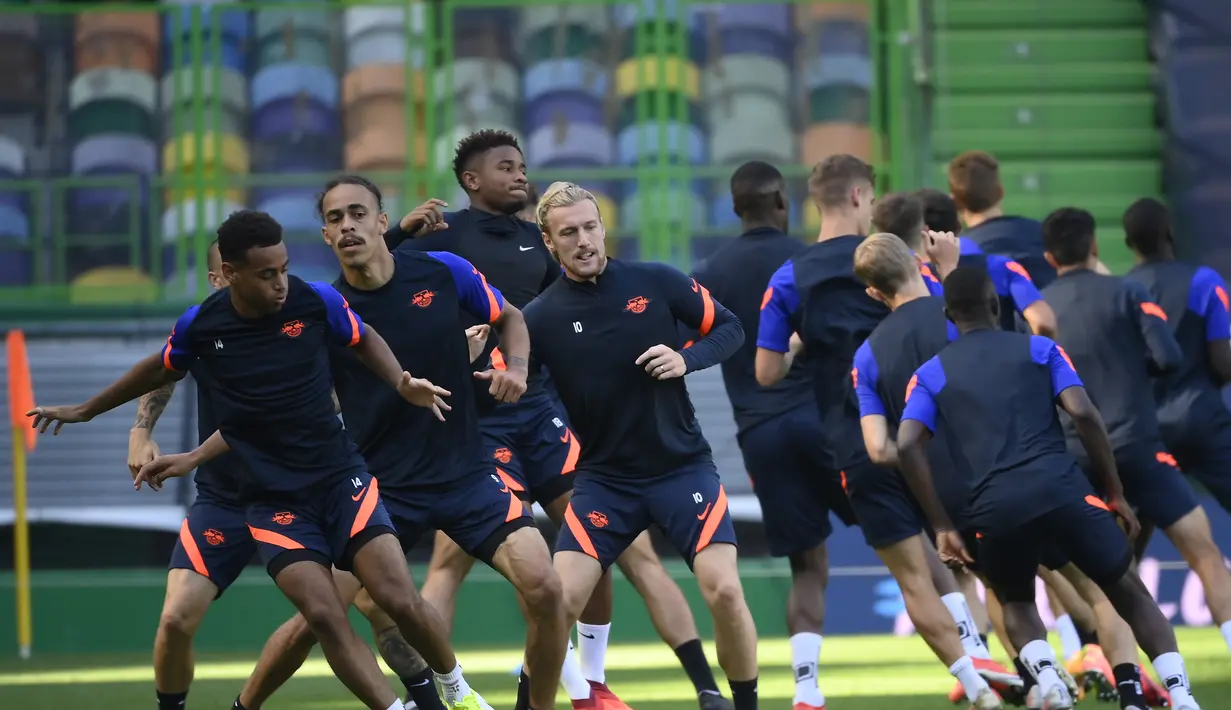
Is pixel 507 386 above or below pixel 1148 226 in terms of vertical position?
below

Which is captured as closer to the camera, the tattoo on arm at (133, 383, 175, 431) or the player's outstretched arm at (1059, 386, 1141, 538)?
the player's outstretched arm at (1059, 386, 1141, 538)

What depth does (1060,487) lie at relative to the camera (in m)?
6.62

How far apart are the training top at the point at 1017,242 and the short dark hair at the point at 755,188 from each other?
0.95 m

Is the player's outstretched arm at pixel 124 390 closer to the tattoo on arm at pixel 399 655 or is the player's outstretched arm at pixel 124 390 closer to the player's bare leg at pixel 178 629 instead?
the player's bare leg at pixel 178 629

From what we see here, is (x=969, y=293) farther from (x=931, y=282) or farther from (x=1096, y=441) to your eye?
(x=931, y=282)

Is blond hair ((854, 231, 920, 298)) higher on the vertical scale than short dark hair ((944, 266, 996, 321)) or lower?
higher

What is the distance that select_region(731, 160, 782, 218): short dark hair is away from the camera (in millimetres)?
8312

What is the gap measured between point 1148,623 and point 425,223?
10.2 feet

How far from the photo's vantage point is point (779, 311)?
25.5 ft

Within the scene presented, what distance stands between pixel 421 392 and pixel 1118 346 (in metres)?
3.24

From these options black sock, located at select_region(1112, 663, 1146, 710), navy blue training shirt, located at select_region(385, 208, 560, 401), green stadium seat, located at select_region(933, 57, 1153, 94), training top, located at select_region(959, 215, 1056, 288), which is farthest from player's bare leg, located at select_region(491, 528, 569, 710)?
green stadium seat, located at select_region(933, 57, 1153, 94)

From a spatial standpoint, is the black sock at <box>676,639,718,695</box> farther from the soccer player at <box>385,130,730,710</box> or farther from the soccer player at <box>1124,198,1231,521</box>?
the soccer player at <box>1124,198,1231,521</box>

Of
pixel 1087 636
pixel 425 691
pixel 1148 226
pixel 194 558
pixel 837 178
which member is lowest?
pixel 1087 636

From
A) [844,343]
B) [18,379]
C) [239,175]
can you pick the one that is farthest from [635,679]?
[239,175]
